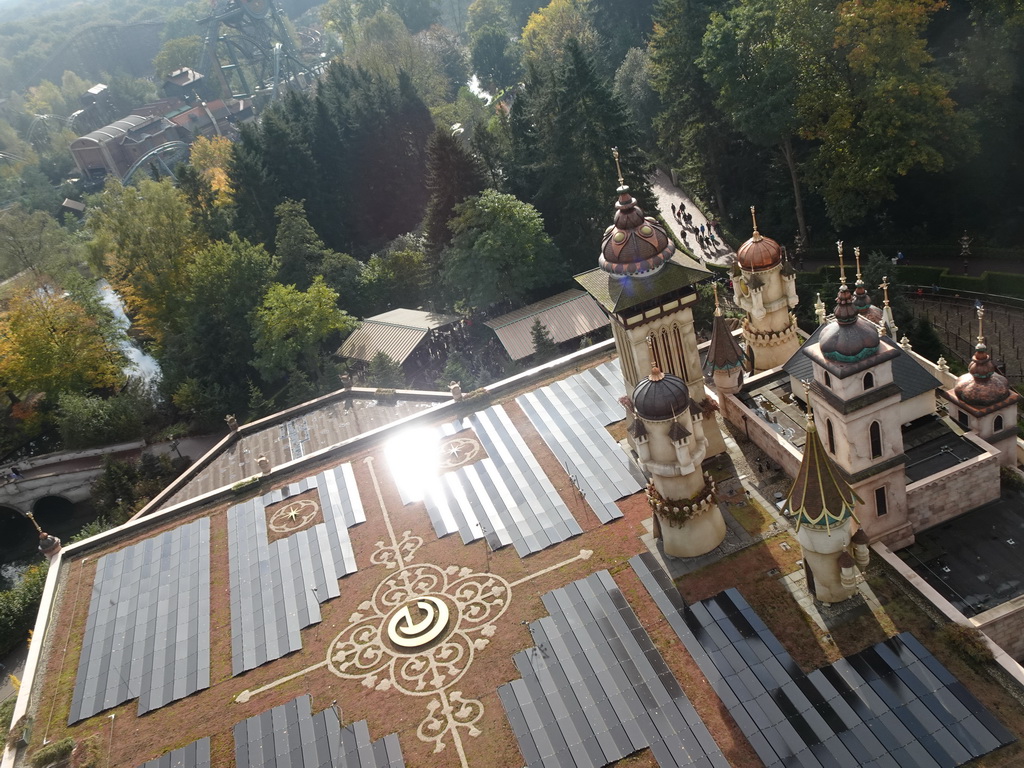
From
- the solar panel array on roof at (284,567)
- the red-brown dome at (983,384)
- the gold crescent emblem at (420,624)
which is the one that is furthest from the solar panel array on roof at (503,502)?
the red-brown dome at (983,384)

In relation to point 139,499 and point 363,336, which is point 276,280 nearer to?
point 363,336

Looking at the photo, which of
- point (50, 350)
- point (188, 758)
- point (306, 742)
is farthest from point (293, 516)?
point (50, 350)

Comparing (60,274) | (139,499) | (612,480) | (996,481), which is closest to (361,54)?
(60,274)

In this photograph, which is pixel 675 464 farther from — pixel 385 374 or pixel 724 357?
pixel 385 374

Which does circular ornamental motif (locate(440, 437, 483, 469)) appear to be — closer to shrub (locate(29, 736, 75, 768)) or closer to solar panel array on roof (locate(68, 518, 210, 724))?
solar panel array on roof (locate(68, 518, 210, 724))

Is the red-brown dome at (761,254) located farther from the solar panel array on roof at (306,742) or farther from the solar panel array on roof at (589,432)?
the solar panel array on roof at (306,742)
